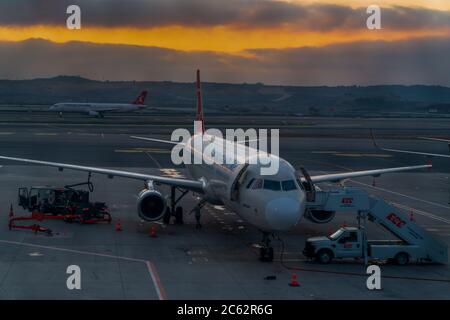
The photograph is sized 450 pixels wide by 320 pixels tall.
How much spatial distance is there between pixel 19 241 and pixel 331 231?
16.7 meters

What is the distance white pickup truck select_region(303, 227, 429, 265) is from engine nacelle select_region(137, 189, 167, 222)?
9541 mm

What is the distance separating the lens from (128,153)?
8688 cm

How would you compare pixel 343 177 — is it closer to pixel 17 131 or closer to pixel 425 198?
pixel 425 198

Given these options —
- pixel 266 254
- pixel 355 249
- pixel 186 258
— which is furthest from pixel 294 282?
pixel 186 258

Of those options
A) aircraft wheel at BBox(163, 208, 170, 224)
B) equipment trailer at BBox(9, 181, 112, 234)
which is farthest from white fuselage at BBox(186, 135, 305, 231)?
equipment trailer at BBox(9, 181, 112, 234)

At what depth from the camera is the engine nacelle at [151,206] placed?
41.6m

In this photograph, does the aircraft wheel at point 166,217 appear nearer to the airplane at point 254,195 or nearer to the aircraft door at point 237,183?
the airplane at point 254,195

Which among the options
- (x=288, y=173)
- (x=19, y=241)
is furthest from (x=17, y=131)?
(x=288, y=173)

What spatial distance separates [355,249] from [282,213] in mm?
4725

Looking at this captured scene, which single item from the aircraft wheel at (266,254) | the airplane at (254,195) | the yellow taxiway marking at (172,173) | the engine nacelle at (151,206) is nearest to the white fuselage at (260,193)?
the airplane at (254,195)

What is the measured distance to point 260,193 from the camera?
33.8 metres

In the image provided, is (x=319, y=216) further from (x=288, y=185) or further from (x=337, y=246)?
(x=288, y=185)

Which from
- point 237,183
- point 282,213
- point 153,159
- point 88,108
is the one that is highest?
point 88,108
